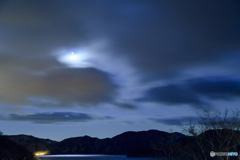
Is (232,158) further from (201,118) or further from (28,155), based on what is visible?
(28,155)

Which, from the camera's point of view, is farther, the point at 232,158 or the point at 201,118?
the point at 232,158

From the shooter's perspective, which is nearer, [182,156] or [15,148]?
[182,156]

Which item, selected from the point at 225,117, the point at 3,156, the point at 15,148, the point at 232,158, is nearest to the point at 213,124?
the point at 225,117

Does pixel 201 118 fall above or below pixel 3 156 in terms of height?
above

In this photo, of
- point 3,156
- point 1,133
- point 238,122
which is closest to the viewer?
point 238,122

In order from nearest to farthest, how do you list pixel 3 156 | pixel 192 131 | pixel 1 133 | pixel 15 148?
pixel 192 131 → pixel 3 156 → pixel 15 148 → pixel 1 133

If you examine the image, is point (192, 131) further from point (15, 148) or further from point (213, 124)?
point (15, 148)

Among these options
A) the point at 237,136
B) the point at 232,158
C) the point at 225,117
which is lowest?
the point at 232,158

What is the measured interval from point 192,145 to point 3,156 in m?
39.9

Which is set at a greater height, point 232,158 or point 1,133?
point 1,133

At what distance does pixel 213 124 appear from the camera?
99.8 ft

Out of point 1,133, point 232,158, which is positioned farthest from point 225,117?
point 1,133

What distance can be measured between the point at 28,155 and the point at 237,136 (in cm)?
5608

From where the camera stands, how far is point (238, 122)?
28906mm
